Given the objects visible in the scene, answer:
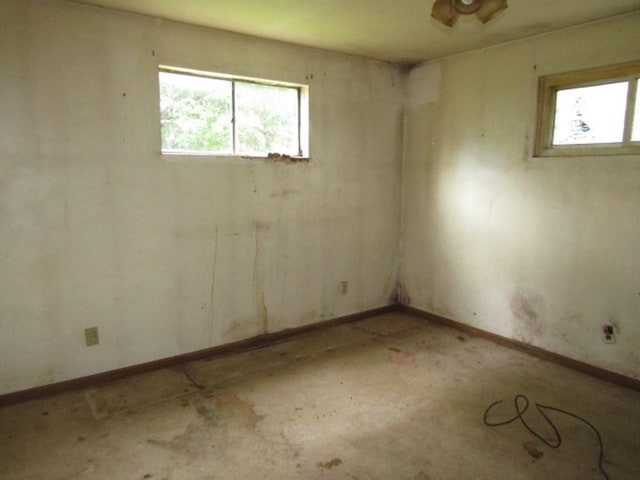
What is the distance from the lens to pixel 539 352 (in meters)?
3.29

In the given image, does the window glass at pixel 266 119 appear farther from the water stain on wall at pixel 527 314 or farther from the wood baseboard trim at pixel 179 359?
the water stain on wall at pixel 527 314

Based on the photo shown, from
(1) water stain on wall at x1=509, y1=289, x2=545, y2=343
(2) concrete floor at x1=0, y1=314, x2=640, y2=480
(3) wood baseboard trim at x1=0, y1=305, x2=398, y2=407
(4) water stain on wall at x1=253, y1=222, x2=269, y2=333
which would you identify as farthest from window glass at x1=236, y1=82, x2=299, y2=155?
(1) water stain on wall at x1=509, y1=289, x2=545, y2=343

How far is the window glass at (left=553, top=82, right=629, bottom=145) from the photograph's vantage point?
9.24 ft

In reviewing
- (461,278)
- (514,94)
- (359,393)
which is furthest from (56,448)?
(514,94)

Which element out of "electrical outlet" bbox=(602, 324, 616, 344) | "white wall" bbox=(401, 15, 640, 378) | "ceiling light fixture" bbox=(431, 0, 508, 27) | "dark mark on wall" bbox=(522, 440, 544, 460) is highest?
"ceiling light fixture" bbox=(431, 0, 508, 27)

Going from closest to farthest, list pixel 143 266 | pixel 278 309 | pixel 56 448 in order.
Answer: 1. pixel 56 448
2. pixel 143 266
3. pixel 278 309

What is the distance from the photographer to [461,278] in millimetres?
3812

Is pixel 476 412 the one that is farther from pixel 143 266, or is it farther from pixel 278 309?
pixel 143 266

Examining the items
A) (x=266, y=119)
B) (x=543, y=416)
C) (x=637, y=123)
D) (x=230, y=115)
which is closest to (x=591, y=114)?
(x=637, y=123)

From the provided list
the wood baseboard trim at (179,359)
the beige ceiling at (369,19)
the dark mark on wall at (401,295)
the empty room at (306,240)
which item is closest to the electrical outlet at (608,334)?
the empty room at (306,240)

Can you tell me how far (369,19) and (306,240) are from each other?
1.75 meters

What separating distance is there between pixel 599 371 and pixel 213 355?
9.08ft

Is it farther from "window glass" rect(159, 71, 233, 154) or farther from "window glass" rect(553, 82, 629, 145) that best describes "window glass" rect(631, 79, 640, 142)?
"window glass" rect(159, 71, 233, 154)

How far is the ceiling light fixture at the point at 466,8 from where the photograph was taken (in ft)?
5.88
